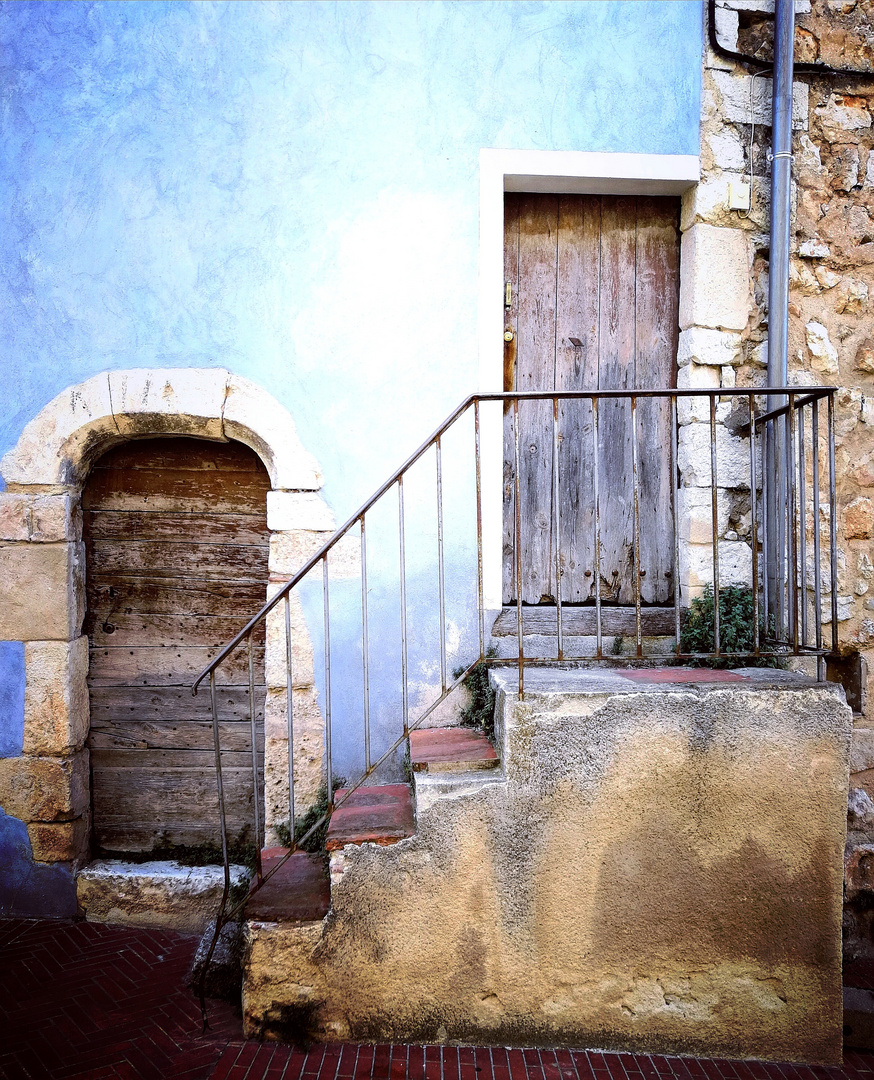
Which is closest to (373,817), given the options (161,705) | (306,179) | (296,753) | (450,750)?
(450,750)

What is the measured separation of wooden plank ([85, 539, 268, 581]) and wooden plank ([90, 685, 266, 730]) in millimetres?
583

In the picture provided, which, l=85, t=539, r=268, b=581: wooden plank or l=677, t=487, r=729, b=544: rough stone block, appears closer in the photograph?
l=677, t=487, r=729, b=544: rough stone block

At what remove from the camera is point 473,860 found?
8.82 ft

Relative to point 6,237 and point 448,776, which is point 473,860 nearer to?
point 448,776

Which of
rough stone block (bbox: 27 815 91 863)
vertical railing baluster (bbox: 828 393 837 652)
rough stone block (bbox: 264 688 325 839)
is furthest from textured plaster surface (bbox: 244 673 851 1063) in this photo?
rough stone block (bbox: 27 815 91 863)

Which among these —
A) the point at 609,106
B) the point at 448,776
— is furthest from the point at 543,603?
the point at 609,106

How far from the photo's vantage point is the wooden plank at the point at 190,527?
379 cm

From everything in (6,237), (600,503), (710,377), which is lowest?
(600,503)

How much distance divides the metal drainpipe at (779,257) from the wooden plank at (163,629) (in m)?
2.64

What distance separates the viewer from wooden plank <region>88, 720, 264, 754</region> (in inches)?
150

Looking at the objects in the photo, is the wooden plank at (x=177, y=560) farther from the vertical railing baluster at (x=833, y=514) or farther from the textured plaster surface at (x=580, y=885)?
the vertical railing baluster at (x=833, y=514)

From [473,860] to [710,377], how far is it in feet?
8.06

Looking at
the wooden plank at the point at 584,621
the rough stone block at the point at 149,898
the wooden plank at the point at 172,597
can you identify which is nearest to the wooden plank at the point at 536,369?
the wooden plank at the point at 584,621

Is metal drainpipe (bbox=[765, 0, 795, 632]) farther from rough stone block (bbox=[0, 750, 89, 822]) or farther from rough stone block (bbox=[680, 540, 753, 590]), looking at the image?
rough stone block (bbox=[0, 750, 89, 822])
